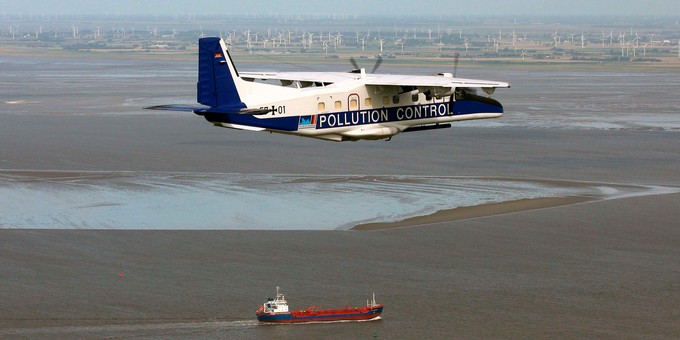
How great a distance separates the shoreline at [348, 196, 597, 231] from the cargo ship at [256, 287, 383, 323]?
12.5 meters

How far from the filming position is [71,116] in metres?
105

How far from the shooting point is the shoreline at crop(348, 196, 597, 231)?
183ft

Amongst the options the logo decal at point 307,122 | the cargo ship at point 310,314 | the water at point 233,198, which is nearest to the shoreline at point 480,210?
the water at point 233,198

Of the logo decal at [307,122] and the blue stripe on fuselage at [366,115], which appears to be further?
the logo decal at [307,122]

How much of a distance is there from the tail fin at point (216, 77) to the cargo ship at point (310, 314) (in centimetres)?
1686

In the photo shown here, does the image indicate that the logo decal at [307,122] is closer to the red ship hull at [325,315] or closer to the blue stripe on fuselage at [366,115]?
the blue stripe on fuselage at [366,115]

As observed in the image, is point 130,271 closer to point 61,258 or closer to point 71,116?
point 61,258

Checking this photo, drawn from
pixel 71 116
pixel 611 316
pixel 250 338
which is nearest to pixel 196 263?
pixel 250 338

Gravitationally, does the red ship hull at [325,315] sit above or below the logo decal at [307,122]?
below

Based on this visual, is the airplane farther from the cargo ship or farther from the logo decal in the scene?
the cargo ship

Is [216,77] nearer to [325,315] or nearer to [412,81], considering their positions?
[412,81]

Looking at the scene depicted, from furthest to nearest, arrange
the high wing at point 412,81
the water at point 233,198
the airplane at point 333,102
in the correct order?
1. the high wing at point 412,81
2. the airplane at point 333,102
3. the water at point 233,198

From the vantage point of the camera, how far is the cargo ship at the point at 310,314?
42.1m

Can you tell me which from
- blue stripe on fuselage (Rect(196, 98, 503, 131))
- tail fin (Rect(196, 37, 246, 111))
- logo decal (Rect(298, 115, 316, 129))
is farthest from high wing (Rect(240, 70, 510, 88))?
tail fin (Rect(196, 37, 246, 111))
